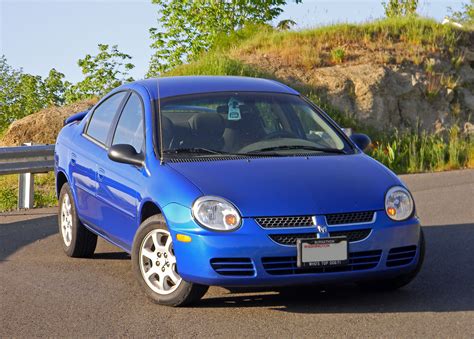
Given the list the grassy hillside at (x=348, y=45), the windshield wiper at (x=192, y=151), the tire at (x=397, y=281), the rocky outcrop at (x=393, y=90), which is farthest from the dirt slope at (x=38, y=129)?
the tire at (x=397, y=281)

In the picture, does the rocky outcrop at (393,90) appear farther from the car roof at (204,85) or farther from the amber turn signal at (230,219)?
the amber turn signal at (230,219)

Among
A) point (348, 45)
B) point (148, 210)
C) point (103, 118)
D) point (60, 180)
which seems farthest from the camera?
point (348, 45)

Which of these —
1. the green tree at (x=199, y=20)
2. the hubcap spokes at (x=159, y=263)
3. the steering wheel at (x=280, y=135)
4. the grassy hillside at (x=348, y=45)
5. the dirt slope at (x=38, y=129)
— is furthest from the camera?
the green tree at (x=199, y=20)

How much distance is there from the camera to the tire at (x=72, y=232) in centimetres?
931

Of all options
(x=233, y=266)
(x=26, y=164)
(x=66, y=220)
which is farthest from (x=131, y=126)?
(x=26, y=164)

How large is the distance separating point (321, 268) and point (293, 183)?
23.8 inches

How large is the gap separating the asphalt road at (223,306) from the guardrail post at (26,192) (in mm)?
4220

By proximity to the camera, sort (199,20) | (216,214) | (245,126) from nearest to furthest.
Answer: (216,214) → (245,126) → (199,20)

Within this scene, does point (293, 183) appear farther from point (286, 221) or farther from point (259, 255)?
point (259, 255)

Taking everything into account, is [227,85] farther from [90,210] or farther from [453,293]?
[453,293]

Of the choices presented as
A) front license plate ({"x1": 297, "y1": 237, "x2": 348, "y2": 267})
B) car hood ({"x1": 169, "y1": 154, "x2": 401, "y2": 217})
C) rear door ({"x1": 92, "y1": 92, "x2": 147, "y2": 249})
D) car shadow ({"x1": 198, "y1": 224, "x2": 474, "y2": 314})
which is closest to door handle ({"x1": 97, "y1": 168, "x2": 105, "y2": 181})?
rear door ({"x1": 92, "y1": 92, "x2": 147, "y2": 249})

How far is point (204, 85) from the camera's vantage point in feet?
27.9

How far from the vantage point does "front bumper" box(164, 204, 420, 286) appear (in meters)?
6.73

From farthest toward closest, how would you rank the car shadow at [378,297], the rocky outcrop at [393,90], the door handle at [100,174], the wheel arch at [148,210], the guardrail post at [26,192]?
the rocky outcrop at [393,90], the guardrail post at [26,192], the door handle at [100,174], the wheel arch at [148,210], the car shadow at [378,297]
